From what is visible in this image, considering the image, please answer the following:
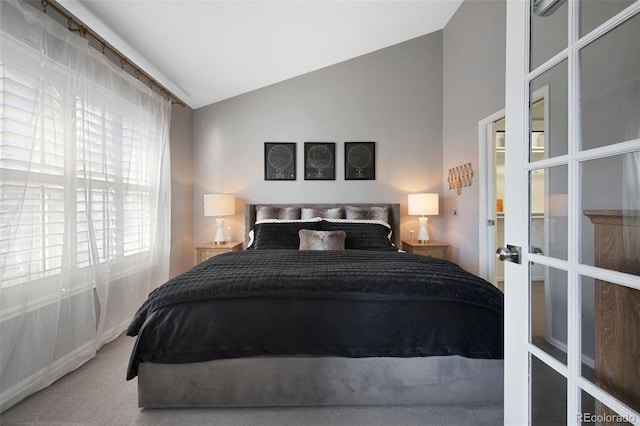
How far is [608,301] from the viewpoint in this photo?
2.48ft

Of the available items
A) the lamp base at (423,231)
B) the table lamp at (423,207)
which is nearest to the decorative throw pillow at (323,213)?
the table lamp at (423,207)

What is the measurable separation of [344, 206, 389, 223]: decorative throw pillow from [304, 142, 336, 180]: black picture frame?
1.79ft

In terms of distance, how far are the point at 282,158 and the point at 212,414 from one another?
2.95m

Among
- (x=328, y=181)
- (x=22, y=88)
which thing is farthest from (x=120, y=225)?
(x=328, y=181)

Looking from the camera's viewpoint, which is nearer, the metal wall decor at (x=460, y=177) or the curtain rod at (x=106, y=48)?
the curtain rod at (x=106, y=48)

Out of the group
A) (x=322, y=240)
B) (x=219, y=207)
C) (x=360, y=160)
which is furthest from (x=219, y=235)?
(x=360, y=160)

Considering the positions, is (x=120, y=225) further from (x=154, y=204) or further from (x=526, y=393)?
(x=526, y=393)

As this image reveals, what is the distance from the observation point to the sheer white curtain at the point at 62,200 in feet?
5.28

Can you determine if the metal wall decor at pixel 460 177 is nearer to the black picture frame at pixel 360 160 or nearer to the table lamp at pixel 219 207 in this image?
the black picture frame at pixel 360 160

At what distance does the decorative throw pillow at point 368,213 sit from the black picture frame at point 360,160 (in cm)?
45

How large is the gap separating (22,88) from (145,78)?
4.67 ft
